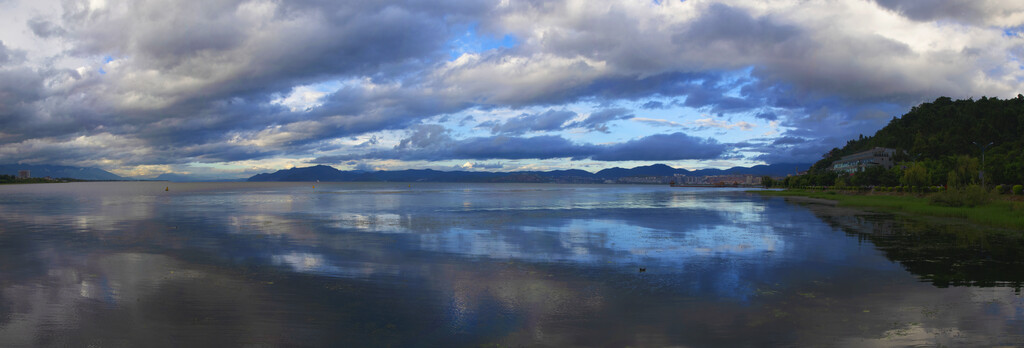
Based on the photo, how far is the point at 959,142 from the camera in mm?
111750

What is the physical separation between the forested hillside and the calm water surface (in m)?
51.4

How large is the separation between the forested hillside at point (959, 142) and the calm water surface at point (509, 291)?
51.4 meters

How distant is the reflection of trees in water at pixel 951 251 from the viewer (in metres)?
16.6

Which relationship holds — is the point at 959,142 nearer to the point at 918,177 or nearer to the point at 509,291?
the point at 918,177

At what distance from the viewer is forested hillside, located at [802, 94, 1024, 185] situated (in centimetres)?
6900

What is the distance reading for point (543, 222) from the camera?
39.1 meters

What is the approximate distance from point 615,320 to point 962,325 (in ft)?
25.0

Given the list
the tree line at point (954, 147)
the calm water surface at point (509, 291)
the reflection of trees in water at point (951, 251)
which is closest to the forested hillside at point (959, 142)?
the tree line at point (954, 147)

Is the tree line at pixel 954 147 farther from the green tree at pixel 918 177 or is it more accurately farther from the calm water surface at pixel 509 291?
the calm water surface at pixel 509 291

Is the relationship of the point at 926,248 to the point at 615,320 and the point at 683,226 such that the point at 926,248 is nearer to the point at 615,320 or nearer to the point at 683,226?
the point at 683,226

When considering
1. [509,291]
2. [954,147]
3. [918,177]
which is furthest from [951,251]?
[954,147]

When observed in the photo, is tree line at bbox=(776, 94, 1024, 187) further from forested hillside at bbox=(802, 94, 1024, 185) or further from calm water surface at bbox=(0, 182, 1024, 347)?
calm water surface at bbox=(0, 182, 1024, 347)

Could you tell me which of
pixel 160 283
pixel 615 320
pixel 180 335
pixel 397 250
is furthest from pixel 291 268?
pixel 615 320

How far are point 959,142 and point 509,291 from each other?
457ft
